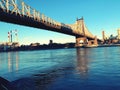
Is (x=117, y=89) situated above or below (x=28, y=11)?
below

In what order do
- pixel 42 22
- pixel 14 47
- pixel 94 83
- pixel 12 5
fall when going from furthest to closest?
pixel 14 47, pixel 42 22, pixel 12 5, pixel 94 83

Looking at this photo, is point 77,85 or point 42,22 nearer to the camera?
point 77,85

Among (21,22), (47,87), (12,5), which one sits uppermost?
(12,5)

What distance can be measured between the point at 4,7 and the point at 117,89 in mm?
31019

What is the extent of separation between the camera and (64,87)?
16.8 meters

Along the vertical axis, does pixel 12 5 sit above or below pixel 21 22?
above

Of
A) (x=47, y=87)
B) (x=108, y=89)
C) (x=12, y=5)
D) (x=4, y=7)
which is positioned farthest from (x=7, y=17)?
(x=108, y=89)

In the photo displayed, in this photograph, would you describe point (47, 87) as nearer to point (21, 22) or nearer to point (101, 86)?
point (101, 86)

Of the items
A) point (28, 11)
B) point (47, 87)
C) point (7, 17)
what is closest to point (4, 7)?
point (7, 17)

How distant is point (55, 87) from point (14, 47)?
172405 millimetres

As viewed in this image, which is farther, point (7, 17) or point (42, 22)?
point (42, 22)

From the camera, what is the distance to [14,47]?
611ft

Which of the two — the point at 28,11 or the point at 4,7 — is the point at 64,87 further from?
the point at 28,11

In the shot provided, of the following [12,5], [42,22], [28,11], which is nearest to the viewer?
[12,5]
